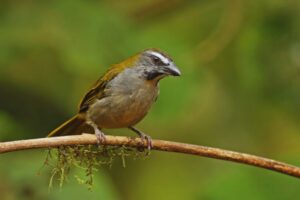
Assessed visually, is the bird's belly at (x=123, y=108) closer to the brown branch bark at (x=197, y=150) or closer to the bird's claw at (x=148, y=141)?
the bird's claw at (x=148, y=141)

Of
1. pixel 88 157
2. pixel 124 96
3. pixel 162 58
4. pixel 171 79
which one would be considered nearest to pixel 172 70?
pixel 162 58

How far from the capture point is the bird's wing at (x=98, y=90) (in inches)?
174

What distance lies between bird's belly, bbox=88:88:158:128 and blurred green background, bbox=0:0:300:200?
0.33 m

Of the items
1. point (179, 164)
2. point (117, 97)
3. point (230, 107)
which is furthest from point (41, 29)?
point (179, 164)

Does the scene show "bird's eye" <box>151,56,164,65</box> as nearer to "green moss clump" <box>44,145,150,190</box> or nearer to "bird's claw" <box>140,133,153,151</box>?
"bird's claw" <box>140,133,153,151</box>

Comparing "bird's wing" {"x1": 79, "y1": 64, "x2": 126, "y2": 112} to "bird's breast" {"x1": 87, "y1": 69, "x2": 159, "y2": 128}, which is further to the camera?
"bird's wing" {"x1": 79, "y1": 64, "x2": 126, "y2": 112}

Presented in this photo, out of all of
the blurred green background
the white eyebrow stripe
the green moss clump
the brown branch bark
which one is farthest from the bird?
the brown branch bark

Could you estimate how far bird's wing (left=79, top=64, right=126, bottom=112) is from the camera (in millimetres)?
4418

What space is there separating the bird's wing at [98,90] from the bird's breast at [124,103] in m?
0.05

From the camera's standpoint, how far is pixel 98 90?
4465 millimetres

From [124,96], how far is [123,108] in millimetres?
81

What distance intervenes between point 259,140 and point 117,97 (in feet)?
8.33

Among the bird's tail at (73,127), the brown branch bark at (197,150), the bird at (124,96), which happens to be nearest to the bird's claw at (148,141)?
the bird at (124,96)

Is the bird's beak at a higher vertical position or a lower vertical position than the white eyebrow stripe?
lower
